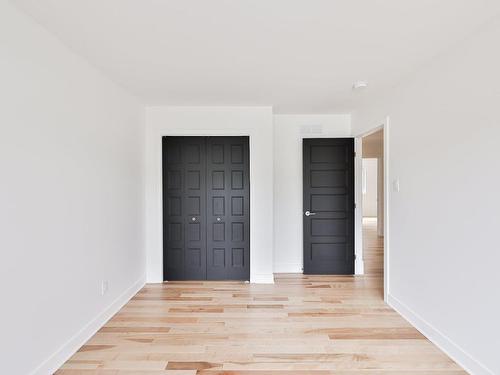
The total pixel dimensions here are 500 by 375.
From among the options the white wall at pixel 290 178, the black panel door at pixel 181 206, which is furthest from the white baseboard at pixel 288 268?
the black panel door at pixel 181 206

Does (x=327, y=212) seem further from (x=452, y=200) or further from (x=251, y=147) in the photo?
(x=452, y=200)

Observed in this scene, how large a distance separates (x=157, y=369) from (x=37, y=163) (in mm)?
1726

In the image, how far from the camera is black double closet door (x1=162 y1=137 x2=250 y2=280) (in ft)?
14.4

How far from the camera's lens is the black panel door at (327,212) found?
15.4 feet

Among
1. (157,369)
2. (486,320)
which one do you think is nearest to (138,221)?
(157,369)

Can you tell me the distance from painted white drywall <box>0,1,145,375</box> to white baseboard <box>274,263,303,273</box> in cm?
233

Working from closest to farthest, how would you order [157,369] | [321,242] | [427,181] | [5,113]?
[5,113]
[157,369]
[427,181]
[321,242]

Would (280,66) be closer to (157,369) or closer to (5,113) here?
(5,113)

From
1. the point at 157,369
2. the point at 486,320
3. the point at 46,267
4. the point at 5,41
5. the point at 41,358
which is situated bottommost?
the point at 157,369

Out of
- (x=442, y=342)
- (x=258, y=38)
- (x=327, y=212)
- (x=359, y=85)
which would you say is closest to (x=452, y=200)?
(x=442, y=342)

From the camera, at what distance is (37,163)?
2.13m

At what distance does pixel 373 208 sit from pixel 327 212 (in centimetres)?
901

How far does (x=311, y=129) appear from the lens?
482 cm

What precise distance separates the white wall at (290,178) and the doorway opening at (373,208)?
676mm
